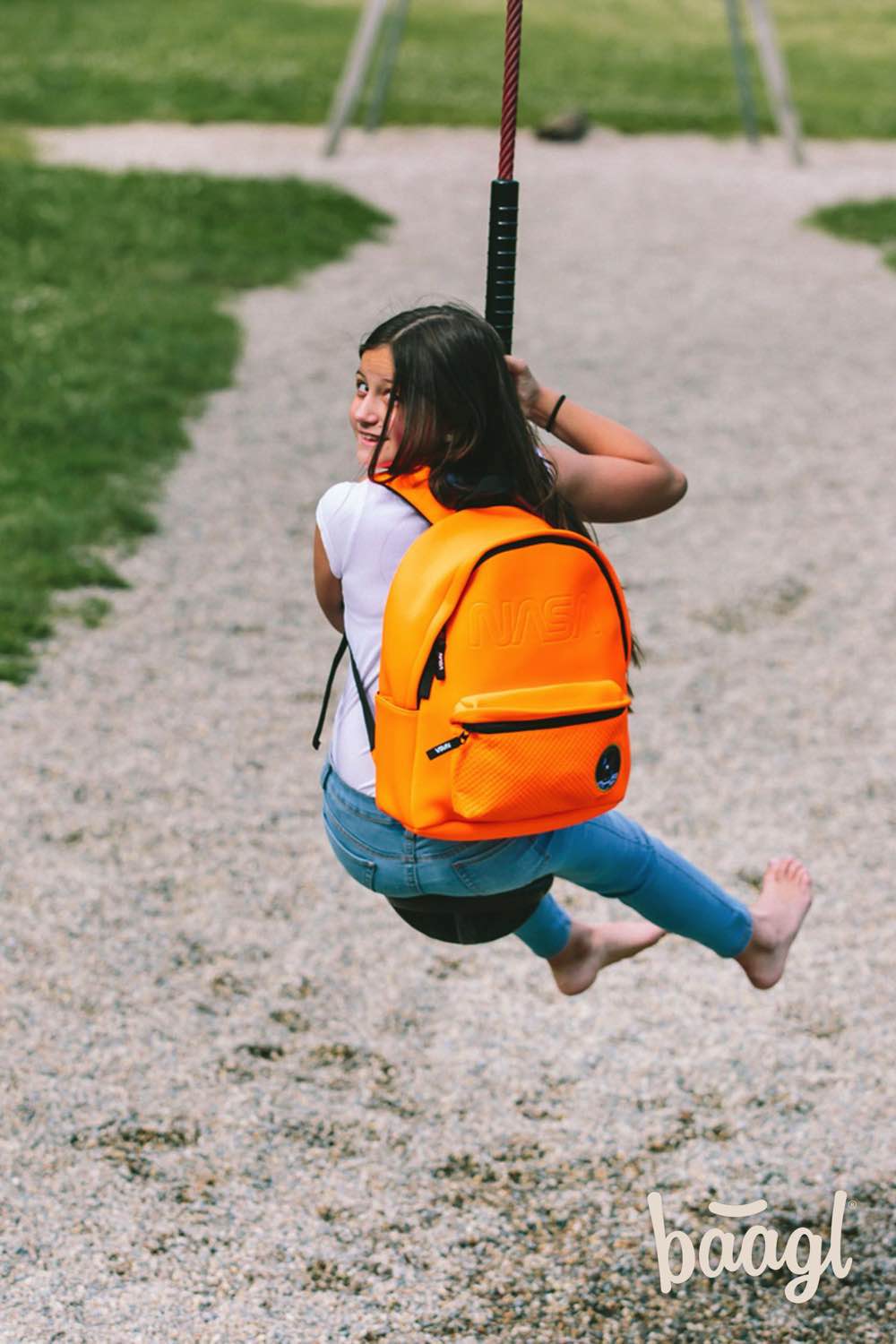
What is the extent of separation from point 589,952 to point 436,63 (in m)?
19.0

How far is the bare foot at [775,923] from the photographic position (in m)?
3.67

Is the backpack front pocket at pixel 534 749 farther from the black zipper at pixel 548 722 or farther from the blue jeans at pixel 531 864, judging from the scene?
the blue jeans at pixel 531 864

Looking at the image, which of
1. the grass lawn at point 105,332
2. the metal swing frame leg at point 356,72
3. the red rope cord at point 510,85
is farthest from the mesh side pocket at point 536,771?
the metal swing frame leg at point 356,72

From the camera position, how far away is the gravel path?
11.7 ft

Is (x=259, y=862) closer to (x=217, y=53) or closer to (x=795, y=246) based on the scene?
(x=795, y=246)

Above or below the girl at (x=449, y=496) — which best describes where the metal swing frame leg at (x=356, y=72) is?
below

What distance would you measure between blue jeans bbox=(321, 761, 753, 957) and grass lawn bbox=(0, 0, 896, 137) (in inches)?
590

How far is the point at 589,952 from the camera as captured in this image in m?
3.82

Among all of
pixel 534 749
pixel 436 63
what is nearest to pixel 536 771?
pixel 534 749

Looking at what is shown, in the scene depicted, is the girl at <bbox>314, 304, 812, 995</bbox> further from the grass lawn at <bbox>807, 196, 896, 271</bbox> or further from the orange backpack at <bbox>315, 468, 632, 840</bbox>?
the grass lawn at <bbox>807, 196, 896, 271</bbox>

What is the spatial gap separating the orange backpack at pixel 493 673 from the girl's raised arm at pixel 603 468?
20cm

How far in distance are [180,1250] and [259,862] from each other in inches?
69.3

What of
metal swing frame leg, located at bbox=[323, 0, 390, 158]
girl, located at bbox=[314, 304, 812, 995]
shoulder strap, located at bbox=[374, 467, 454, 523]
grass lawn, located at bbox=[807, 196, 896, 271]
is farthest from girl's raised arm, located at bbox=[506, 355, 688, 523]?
metal swing frame leg, located at bbox=[323, 0, 390, 158]

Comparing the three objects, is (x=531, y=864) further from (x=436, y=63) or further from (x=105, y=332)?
(x=436, y=63)
